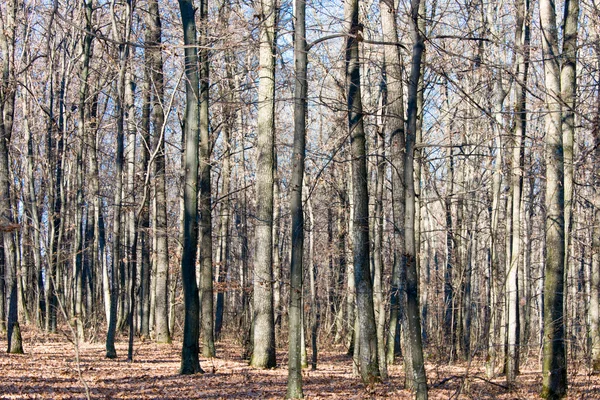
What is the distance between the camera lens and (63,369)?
12.4 meters

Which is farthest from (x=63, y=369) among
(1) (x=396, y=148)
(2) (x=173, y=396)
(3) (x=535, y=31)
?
(3) (x=535, y=31)

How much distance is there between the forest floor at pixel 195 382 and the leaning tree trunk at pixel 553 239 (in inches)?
24.0

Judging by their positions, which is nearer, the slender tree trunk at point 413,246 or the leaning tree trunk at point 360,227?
the slender tree trunk at point 413,246

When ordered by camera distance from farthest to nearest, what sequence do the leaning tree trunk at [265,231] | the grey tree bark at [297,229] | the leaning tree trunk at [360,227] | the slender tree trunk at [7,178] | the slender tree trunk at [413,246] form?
the slender tree trunk at [7,178]
the leaning tree trunk at [265,231]
the leaning tree trunk at [360,227]
the grey tree bark at [297,229]
the slender tree trunk at [413,246]

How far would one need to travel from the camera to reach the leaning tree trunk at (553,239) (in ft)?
34.0

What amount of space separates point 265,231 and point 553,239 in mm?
5669

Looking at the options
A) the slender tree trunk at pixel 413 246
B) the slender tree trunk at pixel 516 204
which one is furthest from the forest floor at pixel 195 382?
the slender tree trunk at pixel 516 204

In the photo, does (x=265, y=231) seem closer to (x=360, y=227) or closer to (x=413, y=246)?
(x=360, y=227)

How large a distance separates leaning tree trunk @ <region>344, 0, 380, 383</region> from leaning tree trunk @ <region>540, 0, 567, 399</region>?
2.83 meters

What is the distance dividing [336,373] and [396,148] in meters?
5.82

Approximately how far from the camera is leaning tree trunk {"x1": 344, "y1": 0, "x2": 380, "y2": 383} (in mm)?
10672

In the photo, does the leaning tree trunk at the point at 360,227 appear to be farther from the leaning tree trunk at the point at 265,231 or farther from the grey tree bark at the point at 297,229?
the leaning tree trunk at the point at 265,231

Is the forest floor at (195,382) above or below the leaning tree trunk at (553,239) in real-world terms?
below

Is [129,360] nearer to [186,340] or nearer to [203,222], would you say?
[186,340]
